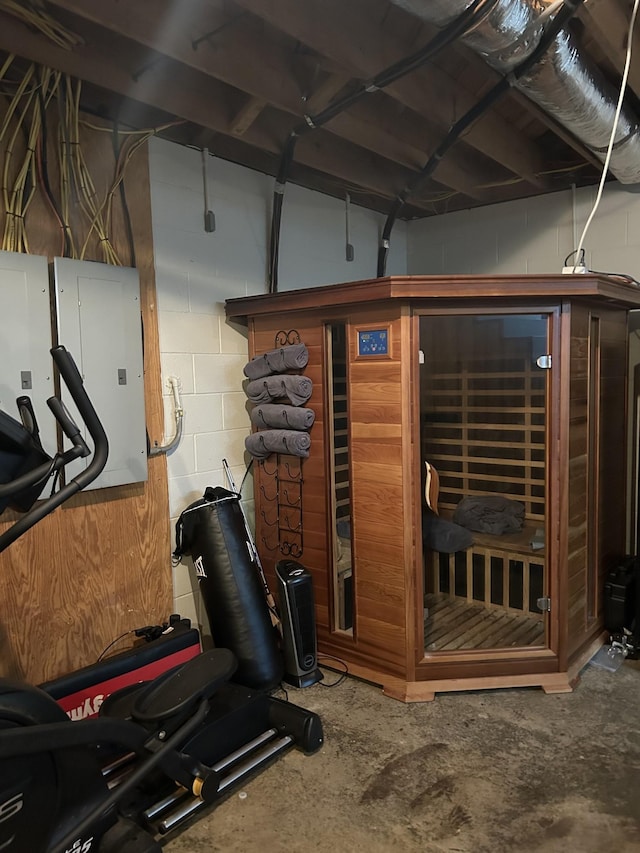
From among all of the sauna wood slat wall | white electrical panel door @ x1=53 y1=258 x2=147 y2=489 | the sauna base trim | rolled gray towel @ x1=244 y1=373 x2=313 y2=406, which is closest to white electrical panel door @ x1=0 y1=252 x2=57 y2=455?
white electrical panel door @ x1=53 y1=258 x2=147 y2=489

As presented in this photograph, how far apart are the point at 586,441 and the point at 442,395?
751mm

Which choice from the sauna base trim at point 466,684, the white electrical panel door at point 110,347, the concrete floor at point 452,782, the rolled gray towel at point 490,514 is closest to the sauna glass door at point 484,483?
the rolled gray towel at point 490,514

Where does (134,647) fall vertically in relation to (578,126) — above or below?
below

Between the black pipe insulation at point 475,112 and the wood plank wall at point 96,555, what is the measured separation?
4.67ft

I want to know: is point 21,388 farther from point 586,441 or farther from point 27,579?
point 586,441

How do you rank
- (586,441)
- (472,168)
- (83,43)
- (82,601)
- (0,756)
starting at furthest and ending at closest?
(472,168), (586,441), (82,601), (83,43), (0,756)

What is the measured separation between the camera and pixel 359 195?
13.2 ft

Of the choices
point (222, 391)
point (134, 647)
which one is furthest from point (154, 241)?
point (134, 647)

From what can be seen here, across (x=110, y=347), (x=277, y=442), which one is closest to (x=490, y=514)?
(x=277, y=442)

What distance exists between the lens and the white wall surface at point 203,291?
296cm

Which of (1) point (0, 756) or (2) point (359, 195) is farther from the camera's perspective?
(2) point (359, 195)

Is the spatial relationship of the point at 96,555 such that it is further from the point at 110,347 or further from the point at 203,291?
the point at 203,291

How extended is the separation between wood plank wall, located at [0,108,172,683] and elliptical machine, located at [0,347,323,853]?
0.44 meters

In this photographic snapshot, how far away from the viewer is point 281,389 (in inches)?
119
